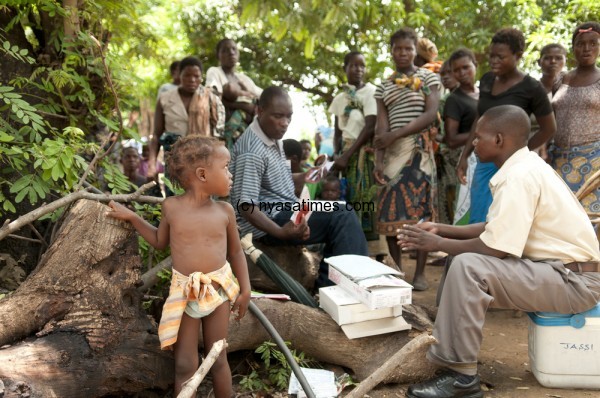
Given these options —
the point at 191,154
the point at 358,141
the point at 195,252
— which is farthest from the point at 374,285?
the point at 358,141

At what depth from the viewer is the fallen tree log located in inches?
91.7

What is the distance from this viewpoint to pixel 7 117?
10.8ft

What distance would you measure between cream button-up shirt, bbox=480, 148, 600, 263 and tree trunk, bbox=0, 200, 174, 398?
5.93ft

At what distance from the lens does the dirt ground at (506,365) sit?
3.05 metres

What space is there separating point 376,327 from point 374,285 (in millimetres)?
299

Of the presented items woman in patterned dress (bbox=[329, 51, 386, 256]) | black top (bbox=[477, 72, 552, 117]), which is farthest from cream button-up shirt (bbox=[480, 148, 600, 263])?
woman in patterned dress (bbox=[329, 51, 386, 256])

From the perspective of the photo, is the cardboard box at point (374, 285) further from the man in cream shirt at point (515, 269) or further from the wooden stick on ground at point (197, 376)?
the wooden stick on ground at point (197, 376)

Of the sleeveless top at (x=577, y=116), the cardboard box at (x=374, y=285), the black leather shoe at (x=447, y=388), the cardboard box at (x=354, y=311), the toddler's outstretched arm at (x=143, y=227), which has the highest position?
the sleeveless top at (x=577, y=116)

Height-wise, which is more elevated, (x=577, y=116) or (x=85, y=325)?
(x=577, y=116)

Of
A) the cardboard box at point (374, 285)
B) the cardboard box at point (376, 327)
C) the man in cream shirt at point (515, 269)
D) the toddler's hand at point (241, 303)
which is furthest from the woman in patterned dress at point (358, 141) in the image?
the toddler's hand at point (241, 303)

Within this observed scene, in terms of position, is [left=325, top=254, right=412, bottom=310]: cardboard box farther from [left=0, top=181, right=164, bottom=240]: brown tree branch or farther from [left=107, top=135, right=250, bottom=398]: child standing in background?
[left=0, top=181, right=164, bottom=240]: brown tree branch

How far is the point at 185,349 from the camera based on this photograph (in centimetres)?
262

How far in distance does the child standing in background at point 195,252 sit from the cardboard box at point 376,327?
798 mm

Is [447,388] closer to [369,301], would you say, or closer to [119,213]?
[369,301]
